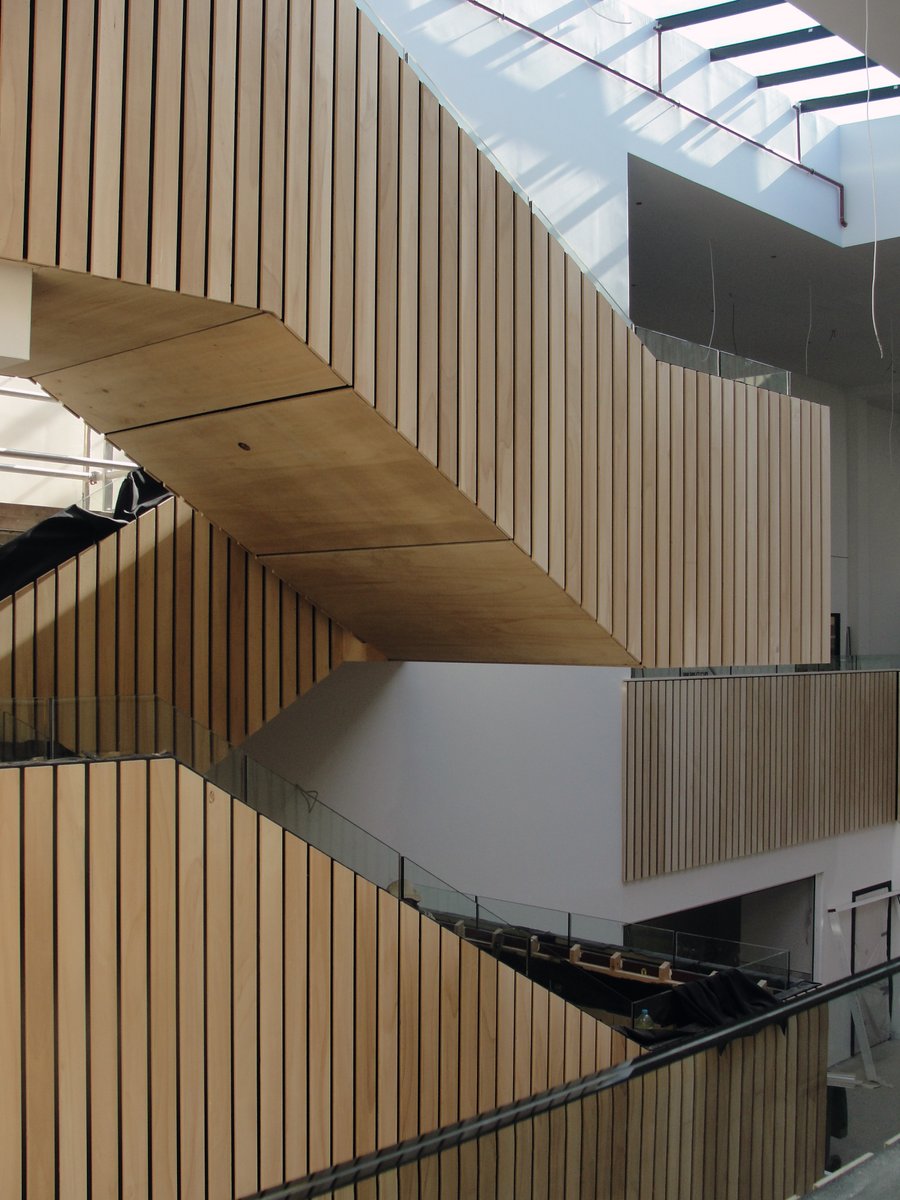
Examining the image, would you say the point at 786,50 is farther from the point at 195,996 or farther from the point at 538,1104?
the point at 538,1104

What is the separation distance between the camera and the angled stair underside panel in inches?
211

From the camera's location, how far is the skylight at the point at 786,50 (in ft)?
40.3

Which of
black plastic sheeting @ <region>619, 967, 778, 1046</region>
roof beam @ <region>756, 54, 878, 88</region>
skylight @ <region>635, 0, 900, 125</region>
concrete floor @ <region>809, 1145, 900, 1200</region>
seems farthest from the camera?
roof beam @ <region>756, 54, 878, 88</region>

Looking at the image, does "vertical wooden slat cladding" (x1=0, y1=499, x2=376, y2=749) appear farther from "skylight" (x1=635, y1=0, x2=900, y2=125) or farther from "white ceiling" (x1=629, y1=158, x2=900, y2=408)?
"skylight" (x1=635, y1=0, x2=900, y2=125)

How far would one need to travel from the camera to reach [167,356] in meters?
6.32

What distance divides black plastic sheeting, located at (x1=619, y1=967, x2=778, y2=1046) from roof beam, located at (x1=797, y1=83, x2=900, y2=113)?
993 cm

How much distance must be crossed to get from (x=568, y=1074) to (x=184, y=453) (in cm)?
483

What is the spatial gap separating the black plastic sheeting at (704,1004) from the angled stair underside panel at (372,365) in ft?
8.56

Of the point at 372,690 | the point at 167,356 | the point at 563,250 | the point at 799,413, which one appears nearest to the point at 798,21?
the point at 799,413

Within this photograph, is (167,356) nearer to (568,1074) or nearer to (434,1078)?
(434,1078)

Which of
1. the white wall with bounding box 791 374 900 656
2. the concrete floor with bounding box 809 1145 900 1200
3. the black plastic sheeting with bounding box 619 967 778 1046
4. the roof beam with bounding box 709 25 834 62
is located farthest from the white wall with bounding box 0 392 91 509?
the white wall with bounding box 791 374 900 656

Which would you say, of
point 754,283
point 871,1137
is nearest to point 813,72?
point 754,283

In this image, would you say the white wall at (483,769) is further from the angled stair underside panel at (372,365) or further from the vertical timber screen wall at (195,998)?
the vertical timber screen wall at (195,998)

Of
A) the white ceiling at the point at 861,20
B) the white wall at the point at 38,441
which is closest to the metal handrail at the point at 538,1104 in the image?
the white ceiling at the point at 861,20
